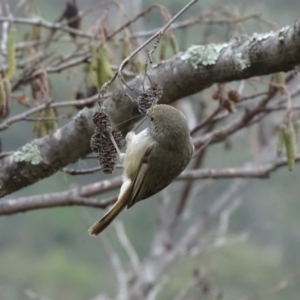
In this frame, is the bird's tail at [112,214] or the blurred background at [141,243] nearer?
the bird's tail at [112,214]

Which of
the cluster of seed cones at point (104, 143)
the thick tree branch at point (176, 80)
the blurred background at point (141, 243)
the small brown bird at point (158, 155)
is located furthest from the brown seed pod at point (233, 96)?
the blurred background at point (141, 243)

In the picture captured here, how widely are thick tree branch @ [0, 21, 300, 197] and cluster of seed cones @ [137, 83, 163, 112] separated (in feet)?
0.39

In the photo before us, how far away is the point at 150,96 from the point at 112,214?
0.29m

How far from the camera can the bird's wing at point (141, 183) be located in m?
1.83

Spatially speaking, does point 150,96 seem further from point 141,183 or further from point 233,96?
point 233,96

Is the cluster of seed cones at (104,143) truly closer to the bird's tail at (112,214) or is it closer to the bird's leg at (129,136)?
the bird's tail at (112,214)

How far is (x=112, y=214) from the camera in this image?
1768mm

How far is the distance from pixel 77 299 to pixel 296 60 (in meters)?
4.31

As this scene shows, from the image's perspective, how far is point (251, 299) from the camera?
3473mm

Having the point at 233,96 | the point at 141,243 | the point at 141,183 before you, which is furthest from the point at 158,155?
the point at 141,243

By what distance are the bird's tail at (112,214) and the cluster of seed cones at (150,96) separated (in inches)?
8.1

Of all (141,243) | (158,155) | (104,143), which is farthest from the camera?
(141,243)

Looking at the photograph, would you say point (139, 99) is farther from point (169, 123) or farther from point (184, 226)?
point (184, 226)

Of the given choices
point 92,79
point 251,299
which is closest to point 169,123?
point 92,79
